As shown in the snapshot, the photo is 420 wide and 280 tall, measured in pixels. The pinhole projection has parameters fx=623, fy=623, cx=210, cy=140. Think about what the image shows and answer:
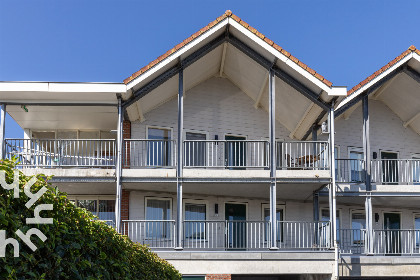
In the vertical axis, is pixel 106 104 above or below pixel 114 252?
above

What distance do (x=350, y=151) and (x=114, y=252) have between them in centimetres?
1790

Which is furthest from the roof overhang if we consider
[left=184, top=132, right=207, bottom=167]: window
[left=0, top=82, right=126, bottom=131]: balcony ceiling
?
[left=0, top=82, right=126, bottom=131]: balcony ceiling

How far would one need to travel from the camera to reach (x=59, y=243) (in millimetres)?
5930

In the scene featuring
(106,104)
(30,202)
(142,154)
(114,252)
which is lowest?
(114,252)

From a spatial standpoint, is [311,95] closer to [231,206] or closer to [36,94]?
[231,206]

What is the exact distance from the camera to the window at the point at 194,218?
848 inches

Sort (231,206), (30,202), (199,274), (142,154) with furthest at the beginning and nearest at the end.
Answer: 1. (231,206)
2. (142,154)
3. (199,274)
4. (30,202)

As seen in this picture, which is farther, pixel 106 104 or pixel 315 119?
pixel 315 119

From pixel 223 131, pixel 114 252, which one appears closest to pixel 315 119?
pixel 223 131

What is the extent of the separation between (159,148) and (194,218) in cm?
283

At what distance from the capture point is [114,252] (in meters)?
8.16

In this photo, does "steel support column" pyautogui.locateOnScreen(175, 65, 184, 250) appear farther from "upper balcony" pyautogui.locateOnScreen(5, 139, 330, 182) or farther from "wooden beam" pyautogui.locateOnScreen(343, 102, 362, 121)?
"wooden beam" pyautogui.locateOnScreen(343, 102, 362, 121)

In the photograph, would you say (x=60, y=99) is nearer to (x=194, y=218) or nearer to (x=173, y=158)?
(x=173, y=158)

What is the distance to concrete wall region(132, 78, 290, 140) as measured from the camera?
74.4 feet
